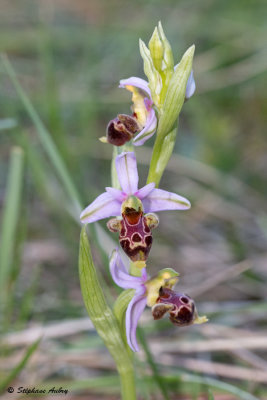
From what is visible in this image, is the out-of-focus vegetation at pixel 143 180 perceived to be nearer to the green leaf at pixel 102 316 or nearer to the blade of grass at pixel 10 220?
the blade of grass at pixel 10 220

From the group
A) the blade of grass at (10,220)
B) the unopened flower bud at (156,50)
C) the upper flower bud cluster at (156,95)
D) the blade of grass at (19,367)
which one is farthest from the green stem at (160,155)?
the blade of grass at (10,220)

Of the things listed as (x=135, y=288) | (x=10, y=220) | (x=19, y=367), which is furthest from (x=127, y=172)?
(x=10, y=220)

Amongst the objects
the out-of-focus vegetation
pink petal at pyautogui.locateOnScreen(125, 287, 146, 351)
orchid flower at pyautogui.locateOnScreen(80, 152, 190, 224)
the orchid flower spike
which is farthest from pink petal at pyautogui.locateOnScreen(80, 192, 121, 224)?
the out-of-focus vegetation

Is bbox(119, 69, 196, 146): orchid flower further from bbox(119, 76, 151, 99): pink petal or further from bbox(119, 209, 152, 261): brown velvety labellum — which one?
bbox(119, 209, 152, 261): brown velvety labellum

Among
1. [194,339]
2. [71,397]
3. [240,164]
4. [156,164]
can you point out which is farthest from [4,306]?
[240,164]

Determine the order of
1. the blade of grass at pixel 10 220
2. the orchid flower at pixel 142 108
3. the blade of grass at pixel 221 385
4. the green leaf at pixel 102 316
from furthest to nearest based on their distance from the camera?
the blade of grass at pixel 10 220 → the blade of grass at pixel 221 385 → the orchid flower at pixel 142 108 → the green leaf at pixel 102 316

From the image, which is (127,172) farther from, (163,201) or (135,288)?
(135,288)

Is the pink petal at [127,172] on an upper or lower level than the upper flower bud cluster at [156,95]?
lower
